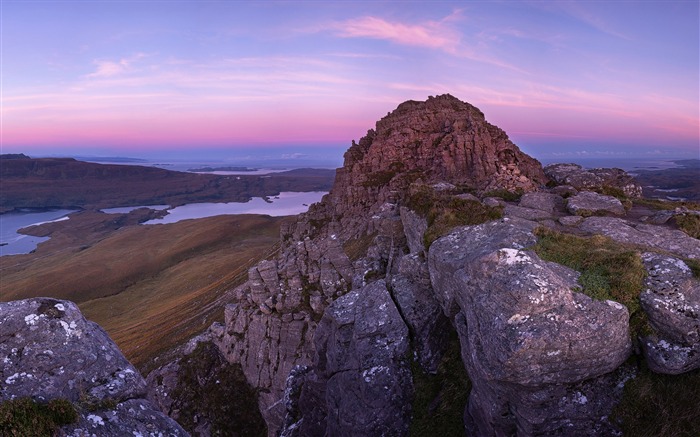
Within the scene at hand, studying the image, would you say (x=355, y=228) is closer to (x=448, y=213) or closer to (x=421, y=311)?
(x=448, y=213)

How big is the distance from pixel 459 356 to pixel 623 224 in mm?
11629

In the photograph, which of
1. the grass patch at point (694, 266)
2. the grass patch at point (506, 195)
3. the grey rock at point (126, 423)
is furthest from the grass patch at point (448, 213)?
the grey rock at point (126, 423)

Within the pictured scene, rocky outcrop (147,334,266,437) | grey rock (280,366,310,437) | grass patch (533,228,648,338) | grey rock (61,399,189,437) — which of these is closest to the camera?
grey rock (61,399,189,437)

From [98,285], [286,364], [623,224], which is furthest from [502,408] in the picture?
[98,285]

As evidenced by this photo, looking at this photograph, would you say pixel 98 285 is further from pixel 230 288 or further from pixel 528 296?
pixel 528 296

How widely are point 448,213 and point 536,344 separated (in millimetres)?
10655

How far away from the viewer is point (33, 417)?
991cm

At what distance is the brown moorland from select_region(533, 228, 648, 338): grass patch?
190 ft

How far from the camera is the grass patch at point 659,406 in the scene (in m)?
10.8

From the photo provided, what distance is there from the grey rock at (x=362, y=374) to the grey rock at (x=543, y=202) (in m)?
12.0

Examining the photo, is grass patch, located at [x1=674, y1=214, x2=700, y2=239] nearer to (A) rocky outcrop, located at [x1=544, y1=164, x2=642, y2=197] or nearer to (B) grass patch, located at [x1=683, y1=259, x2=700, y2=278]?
(B) grass patch, located at [x1=683, y1=259, x2=700, y2=278]

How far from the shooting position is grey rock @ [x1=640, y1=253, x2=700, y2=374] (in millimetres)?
11352

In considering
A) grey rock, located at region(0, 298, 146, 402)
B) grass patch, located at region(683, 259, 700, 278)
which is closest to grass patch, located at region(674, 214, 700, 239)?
grass patch, located at region(683, 259, 700, 278)

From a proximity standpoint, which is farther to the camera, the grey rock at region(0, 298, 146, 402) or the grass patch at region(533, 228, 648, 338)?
the grass patch at region(533, 228, 648, 338)
